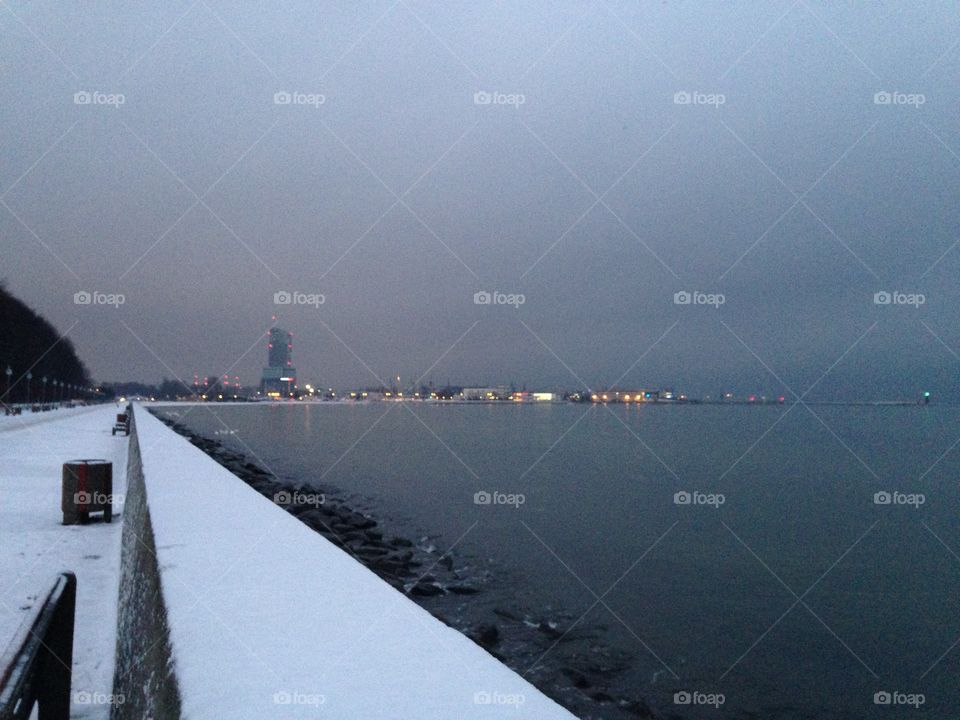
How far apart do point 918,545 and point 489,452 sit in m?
23.1

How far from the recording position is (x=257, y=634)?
322 centimetres

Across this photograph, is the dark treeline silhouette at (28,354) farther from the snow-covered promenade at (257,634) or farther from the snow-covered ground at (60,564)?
the snow-covered promenade at (257,634)

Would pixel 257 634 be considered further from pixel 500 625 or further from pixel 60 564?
pixel 500 625

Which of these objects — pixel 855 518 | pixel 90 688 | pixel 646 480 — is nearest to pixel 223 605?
pixel 90 688

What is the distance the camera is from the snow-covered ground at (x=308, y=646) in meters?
2.54

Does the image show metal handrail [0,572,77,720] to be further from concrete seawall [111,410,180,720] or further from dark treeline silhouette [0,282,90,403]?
dark treeline silhouette [0,282,90,403]

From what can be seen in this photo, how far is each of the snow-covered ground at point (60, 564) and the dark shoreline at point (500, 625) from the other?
14.1 feet

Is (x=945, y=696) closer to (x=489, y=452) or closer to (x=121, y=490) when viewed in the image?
(x=121, y=490)

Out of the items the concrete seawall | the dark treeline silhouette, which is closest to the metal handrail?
the concrete seawall

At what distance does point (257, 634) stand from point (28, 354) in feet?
219

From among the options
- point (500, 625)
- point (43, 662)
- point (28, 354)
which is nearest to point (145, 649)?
point (43, 662)

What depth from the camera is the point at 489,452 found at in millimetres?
38750

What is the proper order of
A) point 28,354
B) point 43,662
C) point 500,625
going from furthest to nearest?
point 28,354 → point 500,625 → point 43,662

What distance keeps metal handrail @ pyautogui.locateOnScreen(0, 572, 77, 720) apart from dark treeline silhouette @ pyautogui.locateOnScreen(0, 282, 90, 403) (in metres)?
56.4
